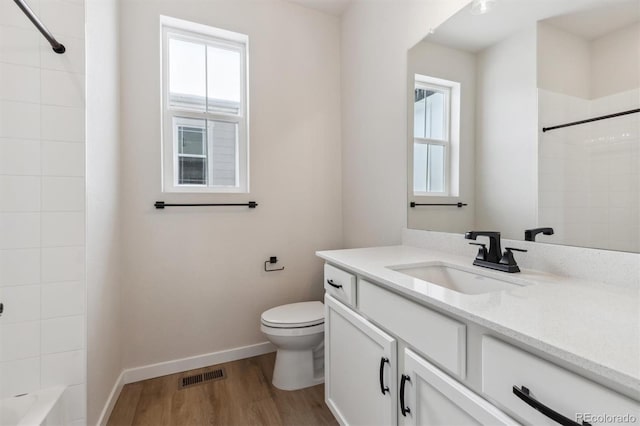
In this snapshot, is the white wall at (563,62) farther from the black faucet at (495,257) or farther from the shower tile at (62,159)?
the shower tile at (62,159)

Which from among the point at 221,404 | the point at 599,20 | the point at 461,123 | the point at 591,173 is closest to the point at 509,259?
the point at 591,173

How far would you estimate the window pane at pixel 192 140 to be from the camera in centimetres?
207

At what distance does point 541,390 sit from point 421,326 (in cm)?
32

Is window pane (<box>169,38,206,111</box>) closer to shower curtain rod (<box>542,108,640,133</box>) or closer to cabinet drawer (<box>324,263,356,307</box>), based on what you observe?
cabinet drawer (<box>324,263,356,307</box>)

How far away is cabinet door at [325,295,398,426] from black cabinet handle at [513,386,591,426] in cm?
43

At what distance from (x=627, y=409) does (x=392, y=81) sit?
180cm

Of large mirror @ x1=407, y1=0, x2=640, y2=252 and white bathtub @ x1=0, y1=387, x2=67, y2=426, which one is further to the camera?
white bathtub @ x1=0, y1=387, x2=67, y2=426

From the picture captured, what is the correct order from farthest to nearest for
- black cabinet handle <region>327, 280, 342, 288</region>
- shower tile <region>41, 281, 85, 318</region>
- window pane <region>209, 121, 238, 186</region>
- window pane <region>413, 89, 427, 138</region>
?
window pane <region>209, 121, 238, 186</region> < window pane <region>413, 89, 427, 138</region> < black cabinet handle <region>327, 280, 342, 288</region> < shower tile <region>41, 281, 85, 318</region>

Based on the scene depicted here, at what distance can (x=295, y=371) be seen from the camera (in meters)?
1.76

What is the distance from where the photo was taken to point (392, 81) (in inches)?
71.4

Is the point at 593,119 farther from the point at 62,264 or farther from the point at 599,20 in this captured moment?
the point at 62,264

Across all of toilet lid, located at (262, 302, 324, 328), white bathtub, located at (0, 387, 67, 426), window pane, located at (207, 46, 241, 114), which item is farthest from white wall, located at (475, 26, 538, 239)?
white bathtub, located at (0, 387, 67, 426)

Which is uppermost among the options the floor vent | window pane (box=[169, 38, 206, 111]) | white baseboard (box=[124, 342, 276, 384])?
window pane (box=[169, 38, 206, 111])

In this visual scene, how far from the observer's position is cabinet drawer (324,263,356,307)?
120 cm
